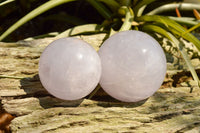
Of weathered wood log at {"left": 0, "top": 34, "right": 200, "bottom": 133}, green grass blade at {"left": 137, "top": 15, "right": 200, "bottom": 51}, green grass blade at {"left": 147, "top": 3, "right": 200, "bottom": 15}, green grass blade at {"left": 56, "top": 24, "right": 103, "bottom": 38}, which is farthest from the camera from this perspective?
green grass blade at {"left": 147, "top": 3, "right": 200, "bottom": 15}

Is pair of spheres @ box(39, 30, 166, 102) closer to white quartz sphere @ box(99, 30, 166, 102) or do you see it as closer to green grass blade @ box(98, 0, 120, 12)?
white quartz sphere @ box(99, 30, 166, 102)

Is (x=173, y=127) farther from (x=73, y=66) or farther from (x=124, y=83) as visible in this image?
(x=73, y=66)

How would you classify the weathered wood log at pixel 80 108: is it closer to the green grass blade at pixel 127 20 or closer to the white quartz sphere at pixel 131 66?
the white quartz sphere at pixel 131 66

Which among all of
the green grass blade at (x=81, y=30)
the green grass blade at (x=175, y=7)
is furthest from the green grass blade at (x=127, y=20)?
the green grass blade at (x=175, y=7)

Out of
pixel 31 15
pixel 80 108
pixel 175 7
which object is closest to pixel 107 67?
pixel 80 108

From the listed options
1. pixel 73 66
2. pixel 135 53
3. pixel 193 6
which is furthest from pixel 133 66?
pixel 193 6

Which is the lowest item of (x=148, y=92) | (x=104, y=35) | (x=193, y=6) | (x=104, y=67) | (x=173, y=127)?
(x=173, y=127)

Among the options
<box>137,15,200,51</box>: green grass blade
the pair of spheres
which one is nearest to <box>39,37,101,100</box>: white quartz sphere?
the pair of spheres
